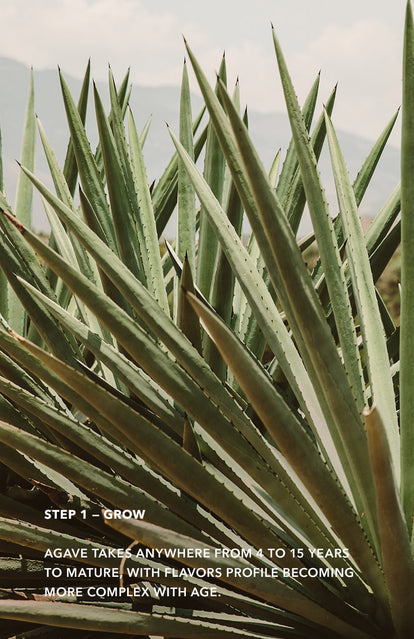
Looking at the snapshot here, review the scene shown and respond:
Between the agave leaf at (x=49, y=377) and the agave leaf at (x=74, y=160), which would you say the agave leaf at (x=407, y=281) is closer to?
the agave leaf at (x=49, y=377)

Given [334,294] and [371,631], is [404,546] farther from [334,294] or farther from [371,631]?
[334,294]

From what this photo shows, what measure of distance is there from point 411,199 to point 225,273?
43 centimetres

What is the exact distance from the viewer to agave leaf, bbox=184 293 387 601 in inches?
24.8

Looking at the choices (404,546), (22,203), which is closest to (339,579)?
(404,546)

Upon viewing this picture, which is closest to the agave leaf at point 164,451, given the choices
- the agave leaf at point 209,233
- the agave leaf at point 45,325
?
the agave leaf at point 45,325

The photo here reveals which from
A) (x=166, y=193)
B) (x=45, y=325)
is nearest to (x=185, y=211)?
(x=166, y=193)

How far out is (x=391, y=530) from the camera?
596 mm

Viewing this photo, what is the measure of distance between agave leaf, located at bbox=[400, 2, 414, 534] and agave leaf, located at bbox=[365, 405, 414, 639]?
94mm

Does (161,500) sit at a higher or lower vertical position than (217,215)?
lower

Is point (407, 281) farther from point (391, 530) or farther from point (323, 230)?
point (391, 530)

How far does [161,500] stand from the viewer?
814 mm

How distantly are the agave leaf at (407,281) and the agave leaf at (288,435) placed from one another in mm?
84

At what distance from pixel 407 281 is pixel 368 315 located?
17 centimetres

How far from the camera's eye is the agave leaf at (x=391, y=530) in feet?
1.79
